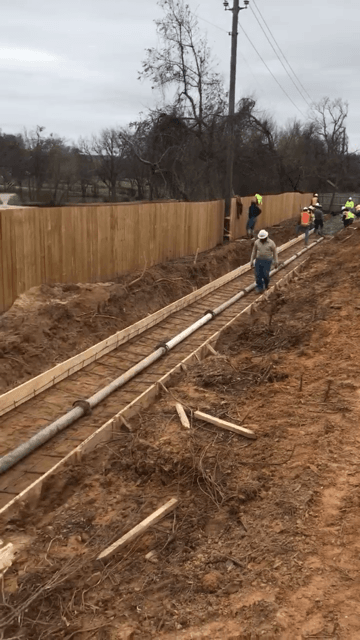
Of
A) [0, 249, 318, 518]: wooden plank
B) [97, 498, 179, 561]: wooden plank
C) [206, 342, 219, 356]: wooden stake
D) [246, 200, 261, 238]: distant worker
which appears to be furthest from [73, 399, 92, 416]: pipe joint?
[246, 200, 261, 238]: distant worker

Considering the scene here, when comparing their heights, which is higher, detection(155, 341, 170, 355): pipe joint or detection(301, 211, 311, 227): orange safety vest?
detection(301, 211, 311, 227): orange safety vest

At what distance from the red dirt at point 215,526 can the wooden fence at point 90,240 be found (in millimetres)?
4183

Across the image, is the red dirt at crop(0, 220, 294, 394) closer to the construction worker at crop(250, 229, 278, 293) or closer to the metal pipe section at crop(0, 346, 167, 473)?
the metal pipe section at crop(0, 346, 167, 473)

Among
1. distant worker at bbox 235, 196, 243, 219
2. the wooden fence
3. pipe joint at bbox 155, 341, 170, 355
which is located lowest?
pipe joint at bbox 155, 341, 170, 355

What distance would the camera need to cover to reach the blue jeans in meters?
13.2

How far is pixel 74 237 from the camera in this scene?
1138 centimetres

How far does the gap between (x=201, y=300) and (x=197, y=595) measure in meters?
10.2

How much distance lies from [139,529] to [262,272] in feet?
32.4

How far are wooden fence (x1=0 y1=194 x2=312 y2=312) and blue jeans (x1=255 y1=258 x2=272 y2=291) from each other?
3214mm

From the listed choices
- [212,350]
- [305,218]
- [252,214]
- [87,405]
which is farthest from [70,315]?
[252,214]

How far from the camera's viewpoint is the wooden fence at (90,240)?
9656 millimetres

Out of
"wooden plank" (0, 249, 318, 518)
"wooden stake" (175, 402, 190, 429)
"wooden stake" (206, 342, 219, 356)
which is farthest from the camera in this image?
"wooden stake" (206, 342, 219, 356)

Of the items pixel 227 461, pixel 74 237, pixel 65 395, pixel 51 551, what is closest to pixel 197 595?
pixel 51 551

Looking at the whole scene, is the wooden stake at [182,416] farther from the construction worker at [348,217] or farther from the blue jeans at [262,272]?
the construction worker at [348,217]
